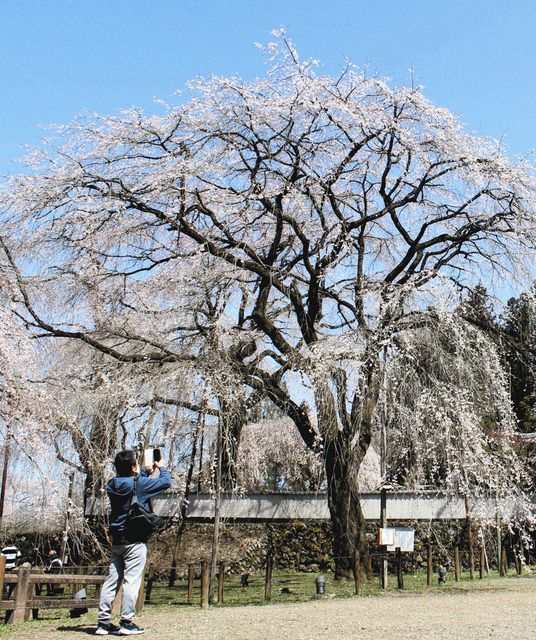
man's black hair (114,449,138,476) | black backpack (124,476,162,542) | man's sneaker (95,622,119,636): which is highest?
man's black hair (114,449,138,476)

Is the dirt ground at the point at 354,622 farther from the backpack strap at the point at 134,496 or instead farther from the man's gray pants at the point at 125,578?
the backpack strap at the point at 134,496

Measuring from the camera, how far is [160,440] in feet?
33.8

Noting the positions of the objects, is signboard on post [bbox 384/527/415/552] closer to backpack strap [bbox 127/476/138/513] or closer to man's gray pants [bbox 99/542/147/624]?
man's gray pants [bbox 99/542/147/624]

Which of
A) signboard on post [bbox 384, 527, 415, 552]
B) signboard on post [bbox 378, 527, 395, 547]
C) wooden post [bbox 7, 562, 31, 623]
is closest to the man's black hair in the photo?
wooden post [bbox 7, 562, 31, 623]

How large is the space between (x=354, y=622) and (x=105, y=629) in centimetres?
219

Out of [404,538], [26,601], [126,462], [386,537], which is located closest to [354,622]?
[126,462]

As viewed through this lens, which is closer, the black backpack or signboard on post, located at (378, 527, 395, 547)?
the black backpack

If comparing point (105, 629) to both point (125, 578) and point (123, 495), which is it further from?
point (123, 495)

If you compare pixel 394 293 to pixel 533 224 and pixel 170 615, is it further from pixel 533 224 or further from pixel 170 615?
pixel 170 615

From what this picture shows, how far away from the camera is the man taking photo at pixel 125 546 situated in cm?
484

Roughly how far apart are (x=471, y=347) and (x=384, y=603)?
4113 mm

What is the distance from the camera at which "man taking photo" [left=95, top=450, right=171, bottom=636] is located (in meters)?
4.84

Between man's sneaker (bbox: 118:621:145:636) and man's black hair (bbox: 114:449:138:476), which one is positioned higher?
man's black hair (bbox: 114:449:138:476)

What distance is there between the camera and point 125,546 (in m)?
4.91
